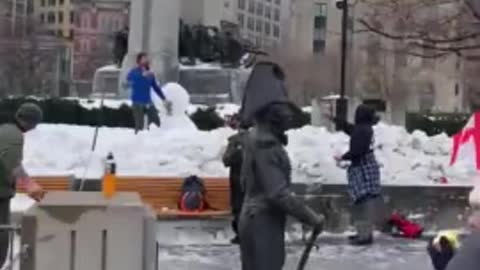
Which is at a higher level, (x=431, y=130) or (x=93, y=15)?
(x=93, y=15)

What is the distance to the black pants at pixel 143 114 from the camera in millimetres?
21625

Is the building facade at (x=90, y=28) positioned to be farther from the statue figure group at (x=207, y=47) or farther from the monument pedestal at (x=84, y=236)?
the monument pedestal at (x=84, y=236)

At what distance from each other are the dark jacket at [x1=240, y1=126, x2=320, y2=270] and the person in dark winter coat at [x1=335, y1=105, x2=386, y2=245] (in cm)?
737

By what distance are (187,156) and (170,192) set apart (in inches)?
69.7

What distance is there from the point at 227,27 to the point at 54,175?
Answer: 21.3 metres

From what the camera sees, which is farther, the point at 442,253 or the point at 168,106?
the point at 168,106

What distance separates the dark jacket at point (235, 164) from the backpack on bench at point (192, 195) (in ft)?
3.50

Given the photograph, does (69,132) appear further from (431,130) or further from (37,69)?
(37,69)

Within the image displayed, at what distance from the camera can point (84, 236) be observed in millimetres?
6680

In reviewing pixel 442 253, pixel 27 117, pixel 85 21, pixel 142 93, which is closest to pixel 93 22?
pixel 85 21

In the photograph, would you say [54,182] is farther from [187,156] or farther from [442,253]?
[442,253]

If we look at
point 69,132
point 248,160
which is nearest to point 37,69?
point 69,132

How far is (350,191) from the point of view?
51.9 feet

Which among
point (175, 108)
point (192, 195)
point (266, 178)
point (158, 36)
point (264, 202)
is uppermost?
point (158, 36)
